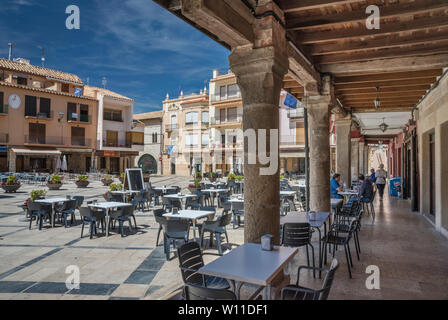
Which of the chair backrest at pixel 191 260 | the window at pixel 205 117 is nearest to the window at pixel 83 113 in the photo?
the window at pixel 205 117

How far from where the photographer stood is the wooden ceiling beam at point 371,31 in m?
4.00

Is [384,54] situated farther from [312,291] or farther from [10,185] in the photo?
[10,185]

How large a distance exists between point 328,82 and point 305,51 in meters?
1.39

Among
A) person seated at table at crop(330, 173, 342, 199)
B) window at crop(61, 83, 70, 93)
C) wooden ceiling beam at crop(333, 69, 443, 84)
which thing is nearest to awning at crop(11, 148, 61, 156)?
window at crop(61, 83, 70, 93)

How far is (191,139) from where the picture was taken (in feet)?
111

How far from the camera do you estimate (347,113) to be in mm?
10219

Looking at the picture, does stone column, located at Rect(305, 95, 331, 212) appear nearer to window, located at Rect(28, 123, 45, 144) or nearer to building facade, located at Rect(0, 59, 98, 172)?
building facade, located at Rect(0, 59, 98, 172)

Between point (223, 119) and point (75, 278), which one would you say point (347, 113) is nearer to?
point (75, 278)

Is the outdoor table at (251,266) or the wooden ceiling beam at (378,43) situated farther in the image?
the wooden ceiling beam at (378,43)

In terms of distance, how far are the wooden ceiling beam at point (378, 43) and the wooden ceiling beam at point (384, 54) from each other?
524mm

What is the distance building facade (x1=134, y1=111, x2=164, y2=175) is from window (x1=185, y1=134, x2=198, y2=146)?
434 centimetres

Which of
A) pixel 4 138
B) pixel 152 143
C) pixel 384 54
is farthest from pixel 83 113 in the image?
pixel 384 54

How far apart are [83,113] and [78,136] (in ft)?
7.65

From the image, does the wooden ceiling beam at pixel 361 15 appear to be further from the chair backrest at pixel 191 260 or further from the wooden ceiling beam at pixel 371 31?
the chair backrest at pixel 191 260
